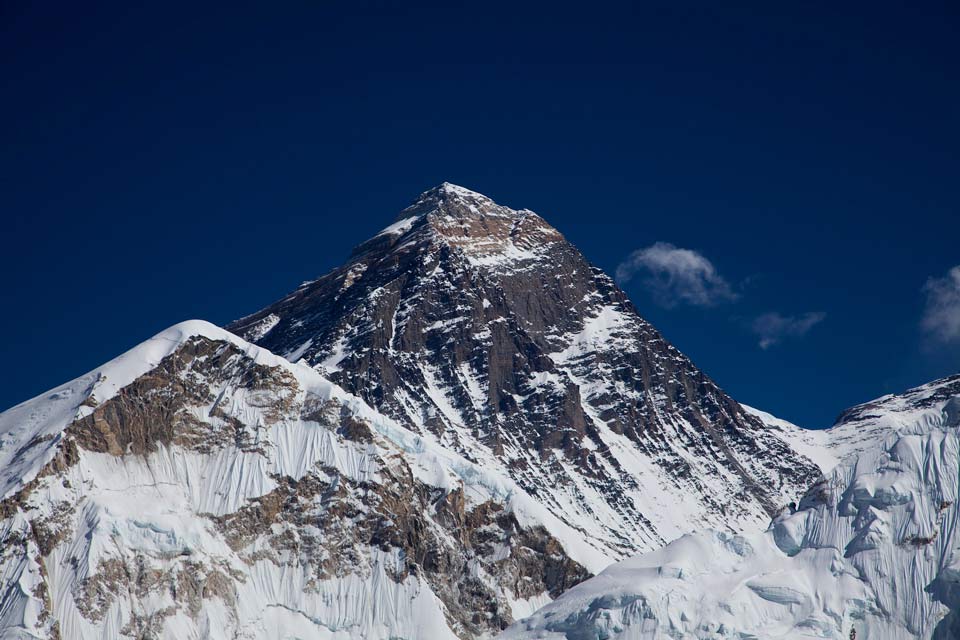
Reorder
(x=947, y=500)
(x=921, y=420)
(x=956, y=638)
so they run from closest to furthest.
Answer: (x=956, y=638)
(x=947, y=500)
(x=921, y=420)

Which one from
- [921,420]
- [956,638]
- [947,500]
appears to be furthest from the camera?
[921,420]

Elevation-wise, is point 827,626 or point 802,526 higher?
point 802,526

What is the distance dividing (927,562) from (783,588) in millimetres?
15829

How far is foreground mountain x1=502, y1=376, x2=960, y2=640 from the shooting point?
172 m

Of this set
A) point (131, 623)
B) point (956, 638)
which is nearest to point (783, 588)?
point (956, 638)

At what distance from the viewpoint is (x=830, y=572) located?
17688cm

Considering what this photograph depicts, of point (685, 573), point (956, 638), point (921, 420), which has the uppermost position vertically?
point (921, 420)

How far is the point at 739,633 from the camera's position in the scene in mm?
171500

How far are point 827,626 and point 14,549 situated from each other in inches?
3860

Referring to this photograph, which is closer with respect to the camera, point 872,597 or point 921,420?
point 872,597

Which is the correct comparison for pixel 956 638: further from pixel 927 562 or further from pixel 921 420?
pixel 921 420

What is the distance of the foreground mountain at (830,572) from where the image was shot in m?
172

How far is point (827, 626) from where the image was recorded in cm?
17075

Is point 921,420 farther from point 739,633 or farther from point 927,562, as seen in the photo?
point 739,633
